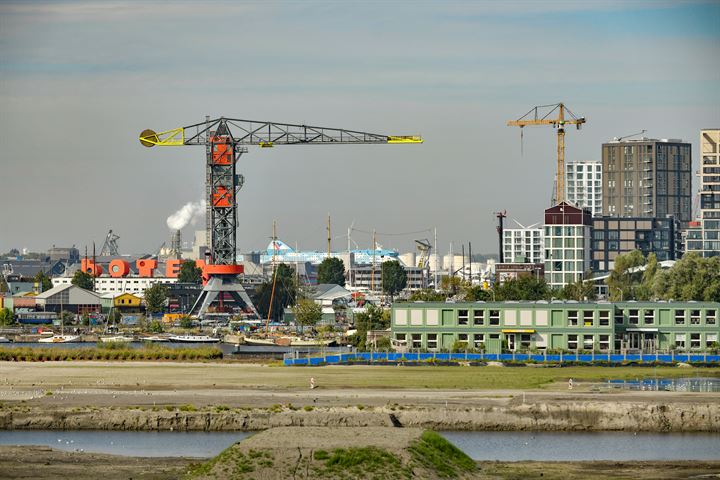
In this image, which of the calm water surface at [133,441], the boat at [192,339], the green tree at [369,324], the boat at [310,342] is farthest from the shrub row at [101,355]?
the calm water surface at [133,441]

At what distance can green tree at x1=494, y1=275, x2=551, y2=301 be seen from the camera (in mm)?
162500

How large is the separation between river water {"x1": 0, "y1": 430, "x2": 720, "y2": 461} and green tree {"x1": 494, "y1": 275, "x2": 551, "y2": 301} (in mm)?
92955

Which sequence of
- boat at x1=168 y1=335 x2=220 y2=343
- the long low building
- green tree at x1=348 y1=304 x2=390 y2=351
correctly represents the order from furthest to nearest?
boat at x1=168 y1=335 x2=220 y2=343 → green tree at x1=348 y1=304 x2=390 y2=351 → the long low building

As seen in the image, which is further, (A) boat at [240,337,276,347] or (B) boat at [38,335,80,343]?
(B) boat at [38,335,80,343]

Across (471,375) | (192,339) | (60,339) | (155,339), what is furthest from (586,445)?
(60,339)

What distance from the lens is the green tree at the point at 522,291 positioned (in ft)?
533

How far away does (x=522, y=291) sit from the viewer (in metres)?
164

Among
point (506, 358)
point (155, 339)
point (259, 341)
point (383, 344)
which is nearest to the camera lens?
point (506, 358)

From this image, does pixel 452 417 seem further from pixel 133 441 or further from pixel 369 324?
pixel 369 324

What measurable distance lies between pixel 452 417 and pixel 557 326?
48.0 m

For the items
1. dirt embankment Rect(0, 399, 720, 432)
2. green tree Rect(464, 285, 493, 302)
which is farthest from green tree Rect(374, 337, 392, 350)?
dirt embankment Rect(0, 399, 720, 432)

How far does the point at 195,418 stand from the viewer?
2758 inches

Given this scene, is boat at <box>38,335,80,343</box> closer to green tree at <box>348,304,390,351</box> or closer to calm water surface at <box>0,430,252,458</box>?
green tree at <box>348,304,390,351</box>

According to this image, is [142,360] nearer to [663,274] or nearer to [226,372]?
[226,372]
